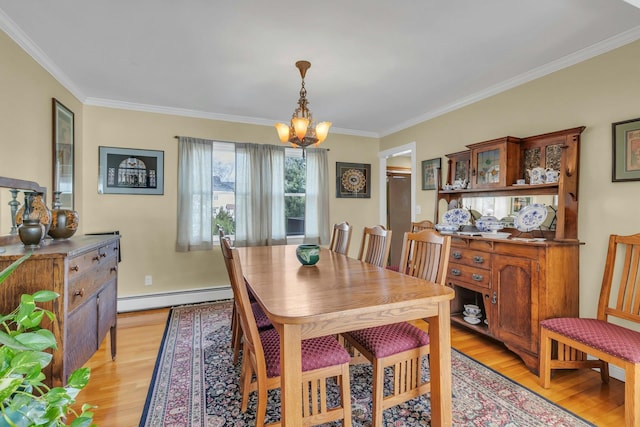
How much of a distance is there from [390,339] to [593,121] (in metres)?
2.35

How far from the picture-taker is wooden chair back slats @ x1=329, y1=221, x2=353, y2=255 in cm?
286

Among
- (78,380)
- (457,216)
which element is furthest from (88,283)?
(457,216)

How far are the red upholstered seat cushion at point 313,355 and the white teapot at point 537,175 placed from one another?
7.44ft

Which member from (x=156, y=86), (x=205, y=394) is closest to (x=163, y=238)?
(x=156, y=86)

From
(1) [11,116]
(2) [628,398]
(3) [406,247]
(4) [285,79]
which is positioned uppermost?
(4) [285,79]

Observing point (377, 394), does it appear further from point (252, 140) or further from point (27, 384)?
point (252, 140)

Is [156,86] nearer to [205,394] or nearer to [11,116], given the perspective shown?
[11,116]

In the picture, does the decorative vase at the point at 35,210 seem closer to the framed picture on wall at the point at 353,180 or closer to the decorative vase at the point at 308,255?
the decorative vase at the point at 308,255

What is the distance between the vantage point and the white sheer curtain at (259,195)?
4.01 metres

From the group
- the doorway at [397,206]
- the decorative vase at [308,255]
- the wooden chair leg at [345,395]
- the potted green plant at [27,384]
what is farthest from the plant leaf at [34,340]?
the doorway at [397,206]

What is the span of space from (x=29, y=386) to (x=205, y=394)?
1482mm

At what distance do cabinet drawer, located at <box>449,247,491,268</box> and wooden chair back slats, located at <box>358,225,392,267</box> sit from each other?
2.57 ft

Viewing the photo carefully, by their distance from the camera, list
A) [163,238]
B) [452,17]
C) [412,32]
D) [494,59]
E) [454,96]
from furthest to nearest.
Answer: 1. [163,238]
2. [454,96]
3. [494,59]
4. [412,32]
5. [452,17]

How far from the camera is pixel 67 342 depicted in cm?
149
